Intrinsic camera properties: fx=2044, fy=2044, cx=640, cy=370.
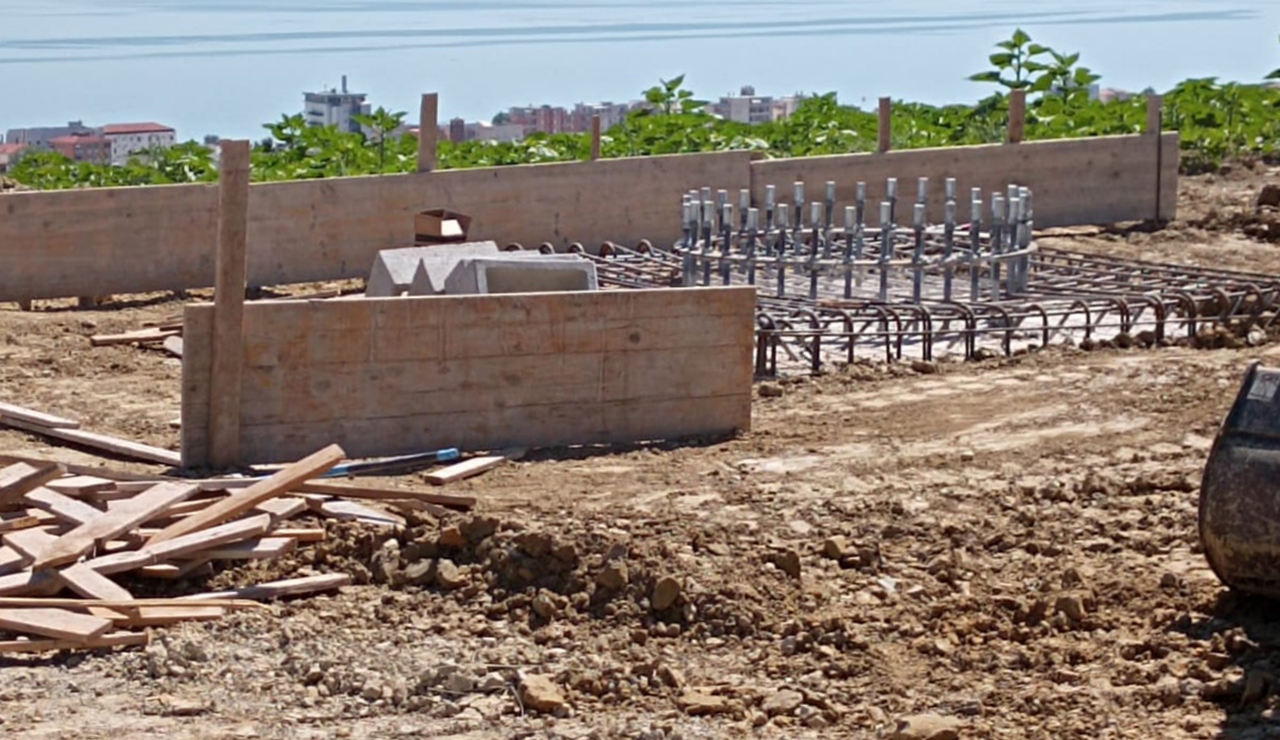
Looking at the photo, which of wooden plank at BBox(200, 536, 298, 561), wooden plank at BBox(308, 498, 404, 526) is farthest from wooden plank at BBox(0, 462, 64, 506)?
wooden plank at BBox(308, 498, 404, 526)

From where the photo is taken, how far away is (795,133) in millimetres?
25375

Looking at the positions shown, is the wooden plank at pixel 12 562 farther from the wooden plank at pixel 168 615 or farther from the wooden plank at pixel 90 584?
the wooden plank at pixel 168 615

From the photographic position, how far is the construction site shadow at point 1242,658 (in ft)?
22.7

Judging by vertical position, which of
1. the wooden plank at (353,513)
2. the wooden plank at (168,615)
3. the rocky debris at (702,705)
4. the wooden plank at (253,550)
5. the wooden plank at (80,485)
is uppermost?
the wooden plank at (80,485)

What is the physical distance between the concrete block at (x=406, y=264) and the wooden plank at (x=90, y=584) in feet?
20.5

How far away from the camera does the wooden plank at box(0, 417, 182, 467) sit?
37.4 feet

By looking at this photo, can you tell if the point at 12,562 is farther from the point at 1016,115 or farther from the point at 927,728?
the point at 1016,115

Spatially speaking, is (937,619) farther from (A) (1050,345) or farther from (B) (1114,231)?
(B) (1114,231)

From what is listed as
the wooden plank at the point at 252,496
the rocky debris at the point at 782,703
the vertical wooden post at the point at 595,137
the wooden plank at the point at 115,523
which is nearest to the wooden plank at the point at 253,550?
the wooden plank at the point at 252,496

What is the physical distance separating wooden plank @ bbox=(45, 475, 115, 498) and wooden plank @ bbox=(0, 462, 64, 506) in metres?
0.05

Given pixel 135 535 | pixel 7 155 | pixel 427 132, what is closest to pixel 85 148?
pixel 7 155

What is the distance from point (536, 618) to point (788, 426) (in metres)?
4.19

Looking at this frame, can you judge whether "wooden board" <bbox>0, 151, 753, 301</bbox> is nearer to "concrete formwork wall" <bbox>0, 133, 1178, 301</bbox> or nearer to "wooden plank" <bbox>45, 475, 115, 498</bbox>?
"concrete formwork wall" <bbox>0, 133, 1178, 301</bbox>

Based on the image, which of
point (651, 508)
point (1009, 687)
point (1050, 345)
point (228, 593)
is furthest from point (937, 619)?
point (1050, 345)
